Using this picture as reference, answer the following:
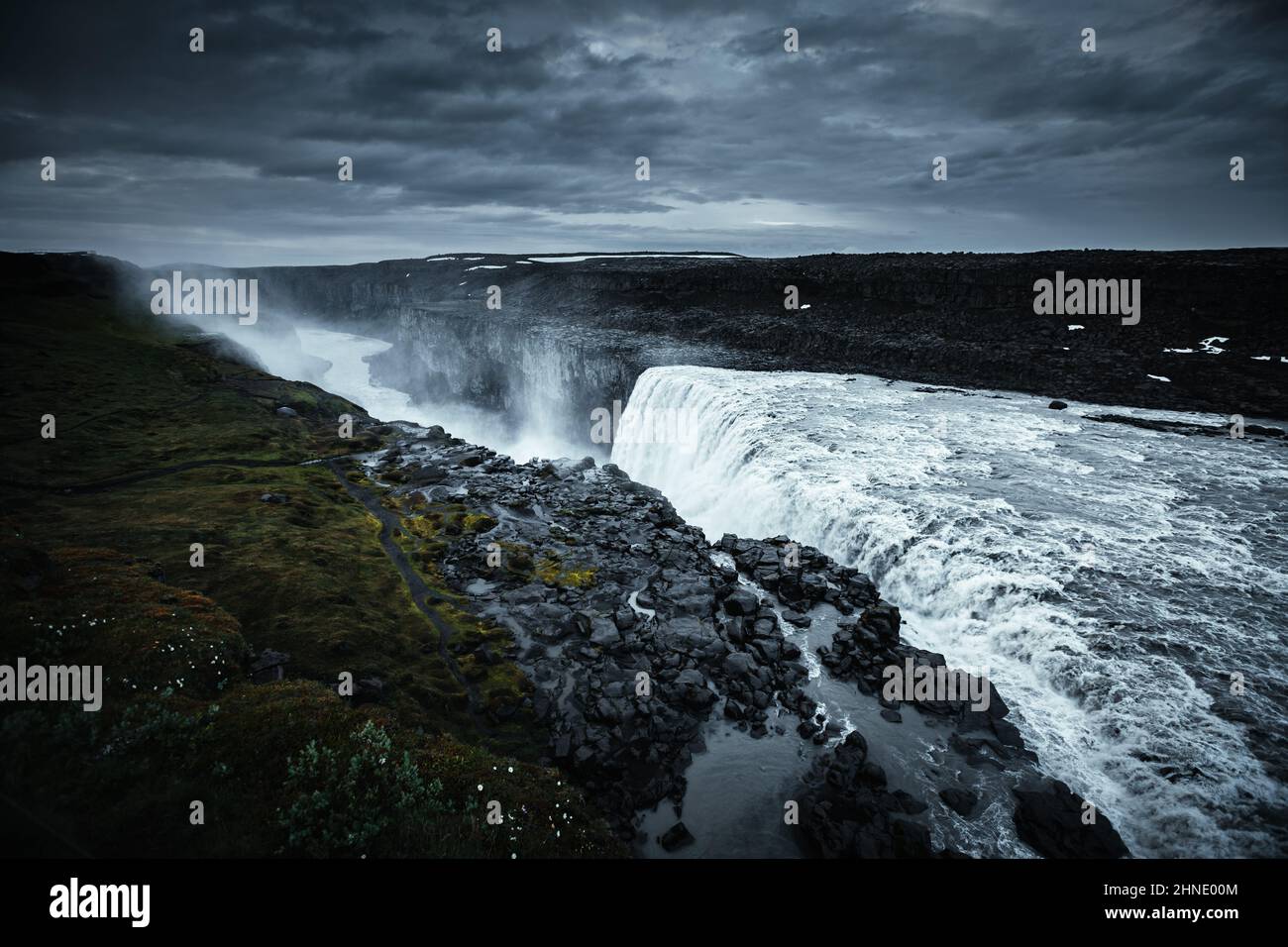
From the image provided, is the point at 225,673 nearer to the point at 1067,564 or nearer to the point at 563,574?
the point at 563,574

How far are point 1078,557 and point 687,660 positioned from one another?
1583 centimetres

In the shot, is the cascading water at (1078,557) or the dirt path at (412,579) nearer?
the cascading water at (1078,557)

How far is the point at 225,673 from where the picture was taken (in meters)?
15.5

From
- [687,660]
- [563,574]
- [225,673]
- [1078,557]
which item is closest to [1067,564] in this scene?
[1078,557]

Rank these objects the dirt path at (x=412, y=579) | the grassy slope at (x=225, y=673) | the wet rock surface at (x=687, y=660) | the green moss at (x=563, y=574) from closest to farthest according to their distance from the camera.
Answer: the grassy slope at (x=225, y=673)
the wet rock surface at (x=687, y=660)
the dirt path at (x=412, y=579)
the green moss at (x=563, y=574)

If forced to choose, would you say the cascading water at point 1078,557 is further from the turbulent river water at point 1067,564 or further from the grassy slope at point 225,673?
the grassy slope at point 225,673

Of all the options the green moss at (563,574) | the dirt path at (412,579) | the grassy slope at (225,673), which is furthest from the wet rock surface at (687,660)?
the grassy slope at (225,673)

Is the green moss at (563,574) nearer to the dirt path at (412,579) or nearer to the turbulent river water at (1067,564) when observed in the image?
the dirt path at (412,579)

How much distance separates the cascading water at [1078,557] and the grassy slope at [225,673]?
13772 mm

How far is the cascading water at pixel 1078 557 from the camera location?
45.2ft

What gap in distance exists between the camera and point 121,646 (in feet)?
48.5

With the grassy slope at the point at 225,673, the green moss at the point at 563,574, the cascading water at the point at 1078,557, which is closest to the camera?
the grassy slope at the point at 225,673

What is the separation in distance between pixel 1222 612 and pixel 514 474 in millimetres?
39539

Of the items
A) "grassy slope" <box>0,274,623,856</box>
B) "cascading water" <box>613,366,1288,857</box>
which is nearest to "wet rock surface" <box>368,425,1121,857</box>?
"cascading water" <box>613,366,1288,857</box>
